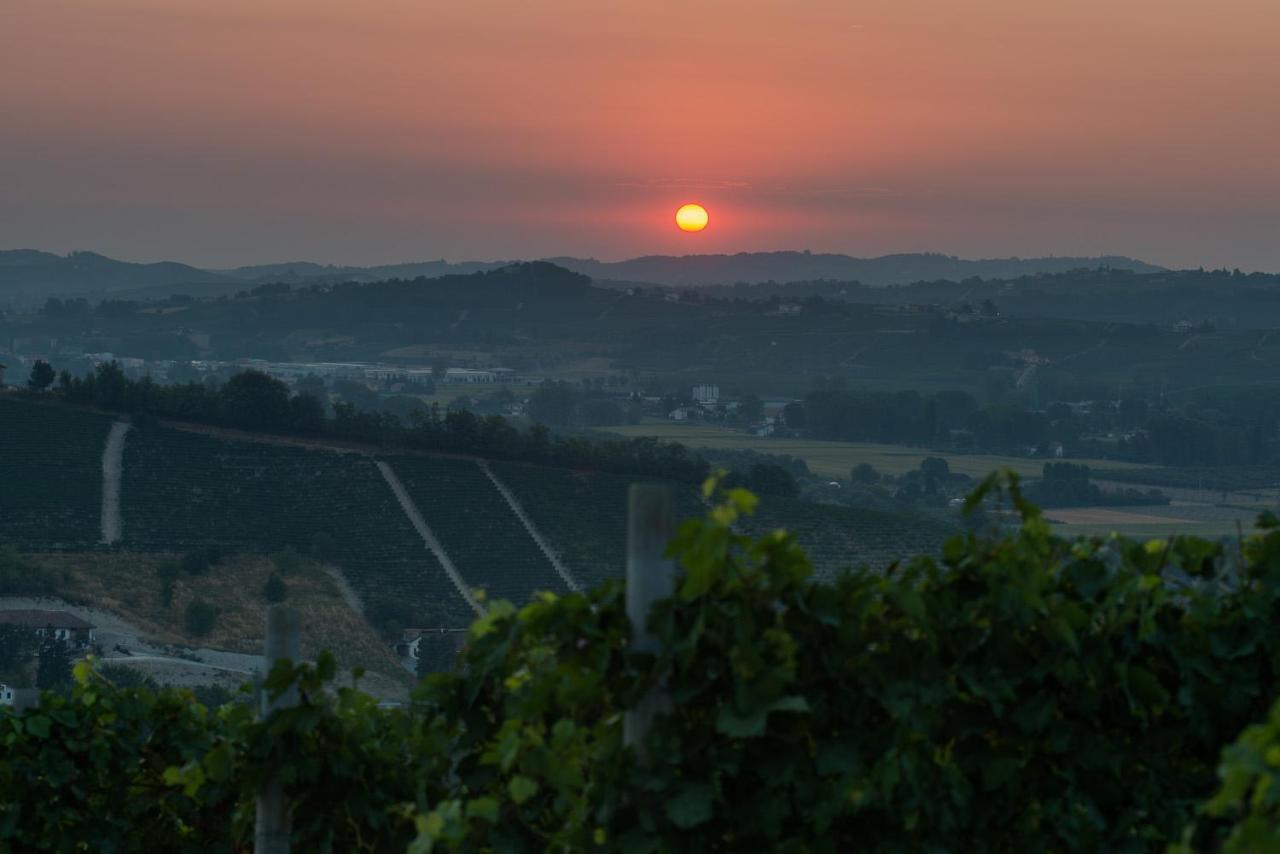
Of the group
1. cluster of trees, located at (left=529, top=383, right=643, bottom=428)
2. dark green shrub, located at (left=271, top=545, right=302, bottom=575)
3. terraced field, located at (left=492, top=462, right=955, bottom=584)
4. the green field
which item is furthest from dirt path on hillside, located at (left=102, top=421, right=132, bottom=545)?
cluster of trees, located at (left=529, top=383, right=643, bottom=428)

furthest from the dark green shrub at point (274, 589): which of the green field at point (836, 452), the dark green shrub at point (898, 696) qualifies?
the dark green shrub at point (898, 696)

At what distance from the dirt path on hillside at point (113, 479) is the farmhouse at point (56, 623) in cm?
856

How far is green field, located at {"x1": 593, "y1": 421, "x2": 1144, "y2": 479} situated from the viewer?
2773 inches

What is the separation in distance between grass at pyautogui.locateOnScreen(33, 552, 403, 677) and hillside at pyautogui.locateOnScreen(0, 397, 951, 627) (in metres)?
Answer: 1.18

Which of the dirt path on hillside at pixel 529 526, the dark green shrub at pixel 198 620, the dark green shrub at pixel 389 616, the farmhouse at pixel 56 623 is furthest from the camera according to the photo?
the dirt path on hillside at pixel 529 526

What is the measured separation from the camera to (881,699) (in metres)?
3.32

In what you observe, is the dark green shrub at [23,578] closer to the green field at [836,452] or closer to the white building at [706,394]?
the green field at [836,452]

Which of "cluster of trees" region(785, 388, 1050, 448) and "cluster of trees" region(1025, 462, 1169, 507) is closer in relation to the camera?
"cluster of trees" region(1025, 462, 1169, 507)

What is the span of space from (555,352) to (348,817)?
116m

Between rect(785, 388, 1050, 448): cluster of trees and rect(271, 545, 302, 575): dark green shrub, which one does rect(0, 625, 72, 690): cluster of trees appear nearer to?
rect(271, 545, 302, 575): dark green shrub

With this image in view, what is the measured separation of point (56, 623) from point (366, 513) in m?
14.3

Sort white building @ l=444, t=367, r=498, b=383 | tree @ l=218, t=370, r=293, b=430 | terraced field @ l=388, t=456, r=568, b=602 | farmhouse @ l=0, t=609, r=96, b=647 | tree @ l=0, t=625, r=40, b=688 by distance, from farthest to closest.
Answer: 1. white building @ l=444, t=367, r=498, b=383
2. tree @ l=218, t=370, r=293, b=430
3. terraced field @ l=388, t=456, r=568, b=602
4. farmhouse @ l=0, t=609, r=96, b=647
5. tree @ l=0, t=625, r=40, b=688

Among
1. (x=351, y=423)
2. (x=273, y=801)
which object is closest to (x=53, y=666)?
(x=351, y=423)

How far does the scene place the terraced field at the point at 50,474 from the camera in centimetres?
4609
